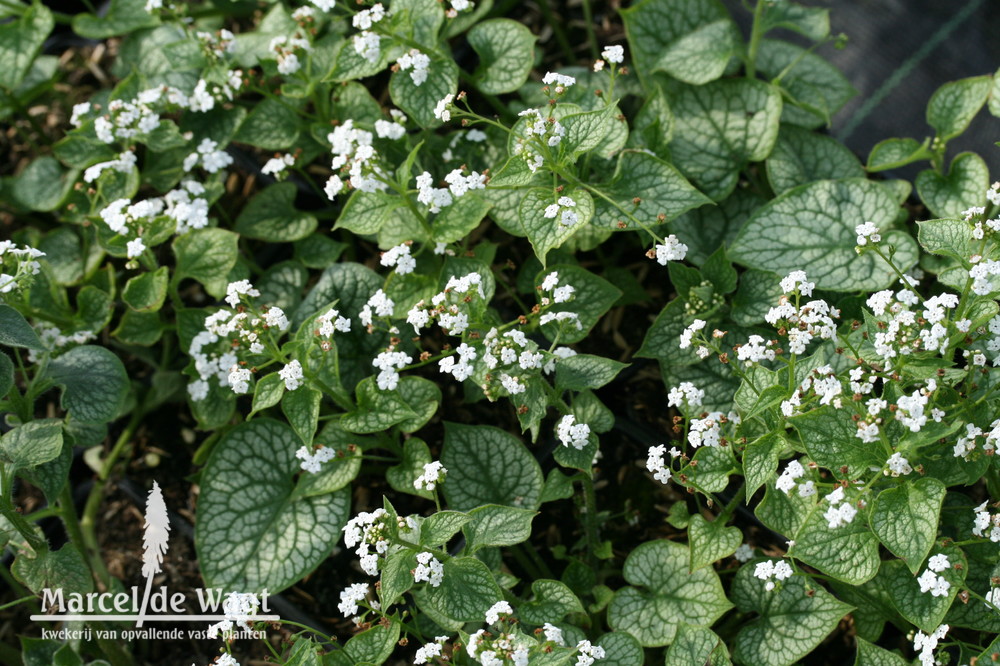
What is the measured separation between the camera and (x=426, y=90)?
9.18 feet

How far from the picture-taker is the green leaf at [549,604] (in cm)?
238

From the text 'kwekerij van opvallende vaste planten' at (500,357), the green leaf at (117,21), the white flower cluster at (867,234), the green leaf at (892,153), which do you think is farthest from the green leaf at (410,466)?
the green leaf at (117,21)

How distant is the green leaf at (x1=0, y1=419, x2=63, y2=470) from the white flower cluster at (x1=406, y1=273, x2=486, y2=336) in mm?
1009

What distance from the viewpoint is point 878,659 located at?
7.52 feet

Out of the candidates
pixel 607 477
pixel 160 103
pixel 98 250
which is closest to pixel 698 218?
pixel 607 477

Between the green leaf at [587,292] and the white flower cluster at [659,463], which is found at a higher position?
the green leaf at [587,292]

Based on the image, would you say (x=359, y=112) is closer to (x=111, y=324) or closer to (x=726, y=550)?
(x=111, y=324)

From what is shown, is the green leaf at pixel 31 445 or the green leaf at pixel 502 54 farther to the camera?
the green leaf at pixel 502 54

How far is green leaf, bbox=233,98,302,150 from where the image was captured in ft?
10.3

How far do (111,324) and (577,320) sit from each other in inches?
72.8

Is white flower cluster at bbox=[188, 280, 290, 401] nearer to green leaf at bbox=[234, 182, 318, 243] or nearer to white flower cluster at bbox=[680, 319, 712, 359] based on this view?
green leaf at bbox=[234, 182, 318, 243]

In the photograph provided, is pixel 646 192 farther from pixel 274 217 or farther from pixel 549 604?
pixel 274 217

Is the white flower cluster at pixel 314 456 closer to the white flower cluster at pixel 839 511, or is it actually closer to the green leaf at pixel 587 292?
the green leaf at pixel 587 292

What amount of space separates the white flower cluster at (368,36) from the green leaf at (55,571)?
1652 millimetres
